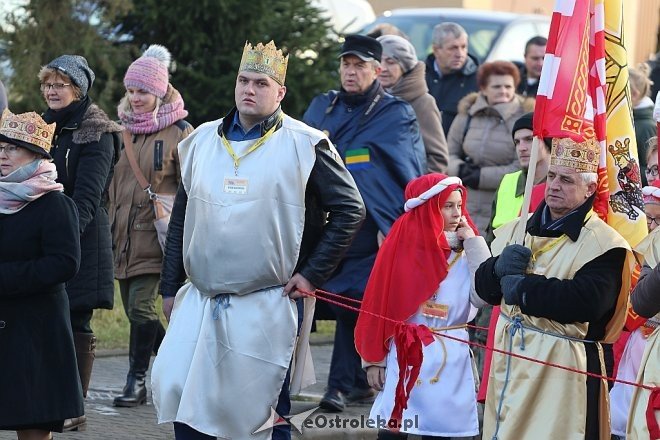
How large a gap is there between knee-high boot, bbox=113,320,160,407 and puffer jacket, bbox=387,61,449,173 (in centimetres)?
222

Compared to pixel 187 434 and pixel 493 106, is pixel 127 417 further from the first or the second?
pixel 493 106

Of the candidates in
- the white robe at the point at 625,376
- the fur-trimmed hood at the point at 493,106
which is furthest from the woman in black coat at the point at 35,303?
the fur-trimmed hood at the point at 493,106

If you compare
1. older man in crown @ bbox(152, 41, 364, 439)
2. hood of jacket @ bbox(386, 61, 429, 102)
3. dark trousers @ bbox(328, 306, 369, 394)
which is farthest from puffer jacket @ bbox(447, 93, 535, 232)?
older man in crown @ bbox(152, 41, 364, 439)

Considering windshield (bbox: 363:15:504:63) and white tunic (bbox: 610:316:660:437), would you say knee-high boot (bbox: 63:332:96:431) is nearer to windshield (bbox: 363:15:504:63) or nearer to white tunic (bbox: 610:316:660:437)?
white tunic (bbox: 610:316:660:437)

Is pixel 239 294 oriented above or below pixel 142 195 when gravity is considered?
below

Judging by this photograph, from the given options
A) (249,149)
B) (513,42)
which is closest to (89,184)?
(249,149)

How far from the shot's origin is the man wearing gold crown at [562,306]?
269 inches

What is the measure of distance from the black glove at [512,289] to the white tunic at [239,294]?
3.46 ft

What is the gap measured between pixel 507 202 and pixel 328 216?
1.73m

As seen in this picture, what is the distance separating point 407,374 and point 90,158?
237 cm

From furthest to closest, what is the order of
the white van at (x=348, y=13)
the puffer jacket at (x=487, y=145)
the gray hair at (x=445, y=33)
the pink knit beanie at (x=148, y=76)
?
the white van at (x=348, y=13) → the gray hair at (x=445, y=33) → the puffer jacket at (x=487, y=145) → the pink knit beanie at (x=148, y=76)

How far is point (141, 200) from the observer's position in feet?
33.4

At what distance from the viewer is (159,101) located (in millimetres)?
10312

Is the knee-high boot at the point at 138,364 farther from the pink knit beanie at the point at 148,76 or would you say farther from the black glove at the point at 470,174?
the black glove at the point at 470,174
